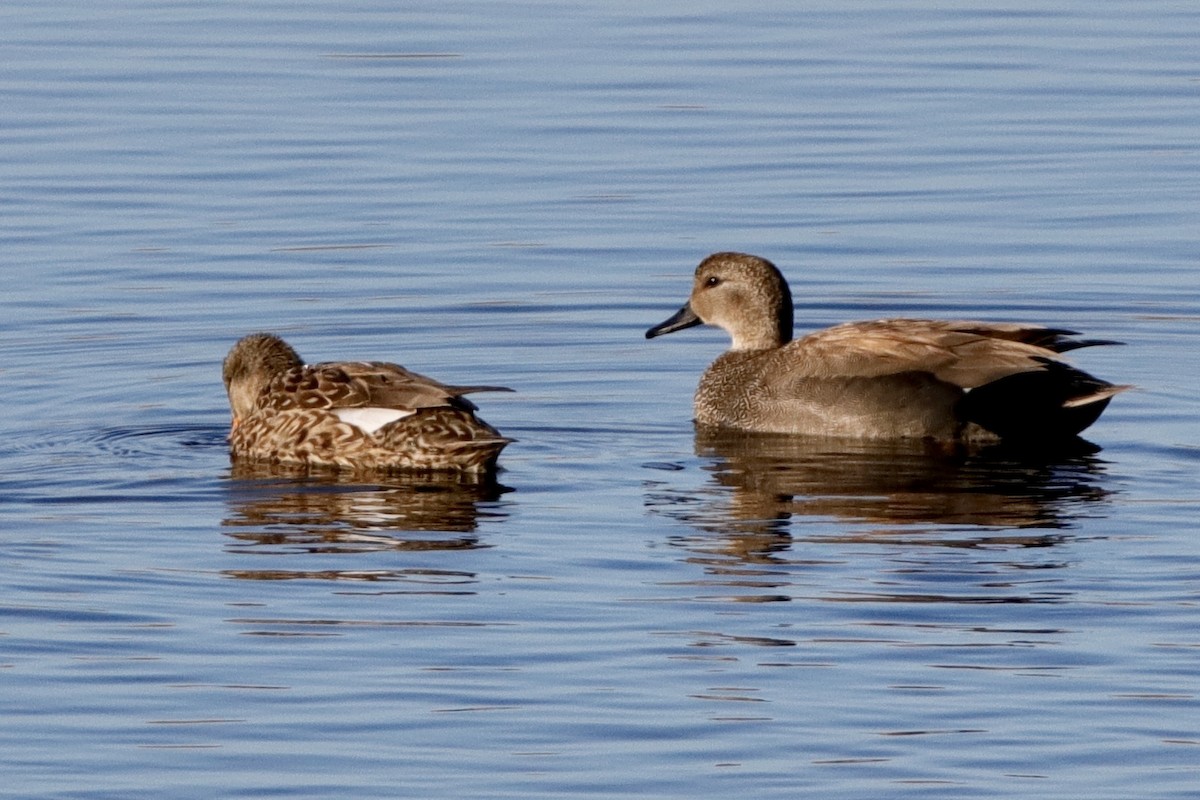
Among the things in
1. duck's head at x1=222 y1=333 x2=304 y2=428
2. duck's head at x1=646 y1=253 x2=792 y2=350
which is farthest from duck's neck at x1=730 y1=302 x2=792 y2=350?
duck's head at x1=222 y1=333 x2=304 y2=428

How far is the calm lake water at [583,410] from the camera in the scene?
329 inches

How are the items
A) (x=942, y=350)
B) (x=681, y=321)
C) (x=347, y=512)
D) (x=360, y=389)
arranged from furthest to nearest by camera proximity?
(x=681, y=321)
(x=942, y=350)
(x=360, y=389)
(x=347, y=512)

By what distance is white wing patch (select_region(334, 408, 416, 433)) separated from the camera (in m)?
12.2

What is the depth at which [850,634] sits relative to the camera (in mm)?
9328

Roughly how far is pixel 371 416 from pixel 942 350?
2.92 metres

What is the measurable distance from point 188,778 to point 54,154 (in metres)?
12.6

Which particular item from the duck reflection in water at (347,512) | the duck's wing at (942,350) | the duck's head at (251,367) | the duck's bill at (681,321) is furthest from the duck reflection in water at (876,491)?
the duck's head at (251,367)

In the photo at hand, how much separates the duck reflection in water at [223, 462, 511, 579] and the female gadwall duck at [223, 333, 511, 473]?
0.09 metres

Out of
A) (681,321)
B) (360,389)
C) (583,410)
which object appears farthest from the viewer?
(681,321)

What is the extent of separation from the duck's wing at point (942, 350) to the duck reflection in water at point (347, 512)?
213 centimetres

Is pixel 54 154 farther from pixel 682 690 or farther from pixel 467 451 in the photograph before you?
pixel 682 690

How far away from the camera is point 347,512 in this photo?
11492mm

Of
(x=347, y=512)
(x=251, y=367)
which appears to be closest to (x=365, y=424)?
(x=347, y=512)

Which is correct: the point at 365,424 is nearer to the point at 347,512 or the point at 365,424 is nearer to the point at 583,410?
the point at 347,512
